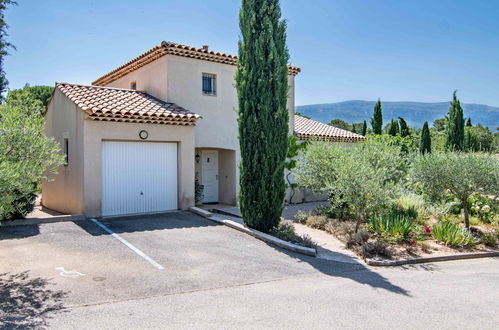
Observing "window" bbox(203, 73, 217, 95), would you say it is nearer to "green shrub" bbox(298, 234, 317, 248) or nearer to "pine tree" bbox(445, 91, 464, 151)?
"green shrub" bbox(298, 234, 317, 248)

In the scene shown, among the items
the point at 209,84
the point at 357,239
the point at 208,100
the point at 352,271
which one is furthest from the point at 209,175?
the point at 352,271

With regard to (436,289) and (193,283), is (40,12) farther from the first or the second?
(436,289)

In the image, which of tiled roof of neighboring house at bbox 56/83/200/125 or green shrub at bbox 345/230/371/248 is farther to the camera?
tiled roof of neighboring house at bbox 56/83/200/125

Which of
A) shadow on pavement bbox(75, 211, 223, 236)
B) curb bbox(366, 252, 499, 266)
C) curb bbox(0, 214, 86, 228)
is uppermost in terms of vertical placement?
curb bbox(0, 214, 86, 228)

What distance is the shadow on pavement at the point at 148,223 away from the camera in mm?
10070

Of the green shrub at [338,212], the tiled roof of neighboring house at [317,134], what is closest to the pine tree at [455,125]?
the tiled roof of neighboring house at [317,134]

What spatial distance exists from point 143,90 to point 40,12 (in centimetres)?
506

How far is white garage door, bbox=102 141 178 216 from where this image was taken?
38.4 feet

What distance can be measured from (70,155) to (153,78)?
4.24m

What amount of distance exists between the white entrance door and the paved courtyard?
600cm

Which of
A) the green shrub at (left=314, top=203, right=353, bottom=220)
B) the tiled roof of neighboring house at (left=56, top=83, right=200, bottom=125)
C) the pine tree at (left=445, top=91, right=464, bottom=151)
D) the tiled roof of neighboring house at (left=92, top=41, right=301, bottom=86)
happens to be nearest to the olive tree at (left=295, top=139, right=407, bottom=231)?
the green shrub at (left=314, top=203, right=353, bottom=220)

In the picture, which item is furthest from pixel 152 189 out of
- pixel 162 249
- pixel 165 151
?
pixel 162 249

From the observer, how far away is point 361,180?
31.1ft

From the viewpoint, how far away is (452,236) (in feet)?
32.9
